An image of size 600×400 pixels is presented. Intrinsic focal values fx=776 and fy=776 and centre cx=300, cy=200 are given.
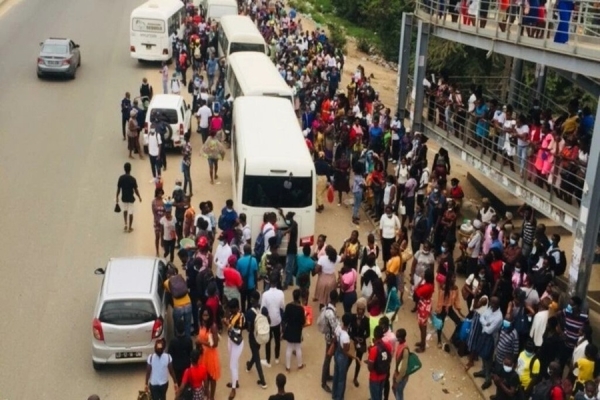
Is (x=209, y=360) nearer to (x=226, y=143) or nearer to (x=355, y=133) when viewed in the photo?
(x=355, y=133)

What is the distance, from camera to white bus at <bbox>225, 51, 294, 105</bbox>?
21306 millimetres

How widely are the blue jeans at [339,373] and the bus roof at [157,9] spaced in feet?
76.7

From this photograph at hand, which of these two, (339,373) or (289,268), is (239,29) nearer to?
(289,268)

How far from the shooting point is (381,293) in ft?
38.9

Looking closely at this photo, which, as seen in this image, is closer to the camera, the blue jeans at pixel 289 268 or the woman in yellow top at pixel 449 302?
the woman in yellow top at pixel 449 302

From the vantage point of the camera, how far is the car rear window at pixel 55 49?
29.3 meters

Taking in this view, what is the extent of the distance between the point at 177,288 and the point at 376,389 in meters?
3.28

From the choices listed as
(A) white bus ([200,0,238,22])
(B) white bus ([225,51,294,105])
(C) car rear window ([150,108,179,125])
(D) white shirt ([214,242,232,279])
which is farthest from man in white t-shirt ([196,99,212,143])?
(A) white bus ([200,0,238,22])

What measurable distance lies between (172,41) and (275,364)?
23.1m

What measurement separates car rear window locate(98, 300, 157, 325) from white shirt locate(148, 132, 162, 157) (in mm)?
8261

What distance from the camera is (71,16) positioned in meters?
43.7

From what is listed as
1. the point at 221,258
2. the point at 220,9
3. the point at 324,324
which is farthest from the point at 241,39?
the point at 324,324

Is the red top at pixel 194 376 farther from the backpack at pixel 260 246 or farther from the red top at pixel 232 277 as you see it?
the backpack at pixel 260 246

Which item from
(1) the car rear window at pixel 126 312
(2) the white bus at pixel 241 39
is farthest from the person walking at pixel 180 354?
(2) the white bus at pixel 241 39
